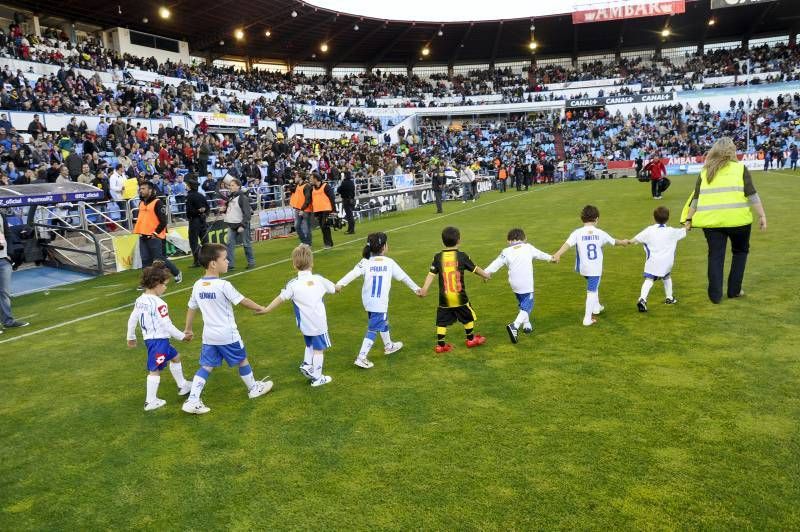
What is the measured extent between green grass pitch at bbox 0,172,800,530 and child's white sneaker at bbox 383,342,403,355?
0.13 m

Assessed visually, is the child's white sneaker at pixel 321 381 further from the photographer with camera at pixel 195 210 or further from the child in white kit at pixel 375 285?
the photographer with camera at pixel 195 210

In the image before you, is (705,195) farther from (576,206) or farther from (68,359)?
(576,206)

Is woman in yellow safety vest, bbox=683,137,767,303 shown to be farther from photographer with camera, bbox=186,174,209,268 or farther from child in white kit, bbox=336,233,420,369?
photographer with camera, bbox=186,174,209,268

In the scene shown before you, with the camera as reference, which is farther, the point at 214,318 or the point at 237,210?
the point at 237,210

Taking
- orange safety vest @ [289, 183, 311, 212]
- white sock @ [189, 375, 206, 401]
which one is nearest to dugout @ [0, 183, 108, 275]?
orange safety vest @ [289, 183, 311, 212]

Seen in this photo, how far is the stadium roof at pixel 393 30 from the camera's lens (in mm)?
38281

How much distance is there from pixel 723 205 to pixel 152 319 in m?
6.50

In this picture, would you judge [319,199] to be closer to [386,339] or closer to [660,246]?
[386,339]

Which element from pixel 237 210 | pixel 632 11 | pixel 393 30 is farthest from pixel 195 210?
pixel 632 11

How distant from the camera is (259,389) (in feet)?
17.6

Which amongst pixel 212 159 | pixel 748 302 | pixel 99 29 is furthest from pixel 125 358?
pixel 99 29

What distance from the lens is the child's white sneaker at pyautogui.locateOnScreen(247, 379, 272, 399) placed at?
5343 millimetres

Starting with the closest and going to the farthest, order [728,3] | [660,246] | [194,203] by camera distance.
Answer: [660,246] < [194,203] < [728,3]

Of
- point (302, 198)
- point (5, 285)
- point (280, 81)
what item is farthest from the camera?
point (280, 81)
